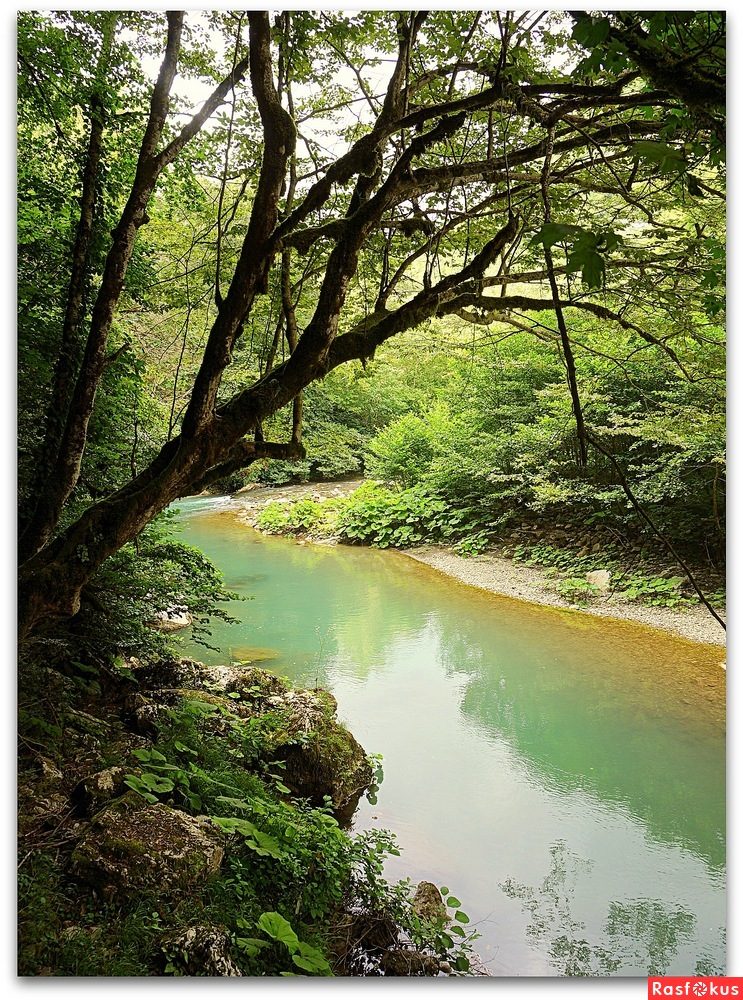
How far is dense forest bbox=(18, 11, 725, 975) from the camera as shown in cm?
150

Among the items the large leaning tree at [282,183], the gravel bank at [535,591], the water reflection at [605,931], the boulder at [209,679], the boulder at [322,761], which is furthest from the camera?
the gravel bank at [535,591]

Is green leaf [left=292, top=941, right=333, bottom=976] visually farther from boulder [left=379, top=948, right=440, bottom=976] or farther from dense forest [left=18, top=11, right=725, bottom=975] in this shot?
boulder [left=379, top=948, right=440, bottom=976]

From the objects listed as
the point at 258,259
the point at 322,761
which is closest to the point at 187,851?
the point at 322,761

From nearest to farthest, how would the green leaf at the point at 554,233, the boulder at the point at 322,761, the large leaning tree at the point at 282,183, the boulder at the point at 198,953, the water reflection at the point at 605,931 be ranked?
the green leaf at the point at 554,233 < the boulder at the point at 198,953 < the large leaning tree at the point at 282,183 < the water reflection at the point at 605,931 < the boulder at the point at 322,761

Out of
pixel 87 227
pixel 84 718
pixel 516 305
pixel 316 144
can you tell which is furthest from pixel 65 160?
pixel 84 718

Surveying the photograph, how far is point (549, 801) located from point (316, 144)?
261cm

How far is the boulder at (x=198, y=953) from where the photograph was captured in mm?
1461

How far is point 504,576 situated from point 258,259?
459 cm

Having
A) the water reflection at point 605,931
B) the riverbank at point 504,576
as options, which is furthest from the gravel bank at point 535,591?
the water reflection at point 605,931

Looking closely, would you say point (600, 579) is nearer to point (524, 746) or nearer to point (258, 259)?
point (524, 746)

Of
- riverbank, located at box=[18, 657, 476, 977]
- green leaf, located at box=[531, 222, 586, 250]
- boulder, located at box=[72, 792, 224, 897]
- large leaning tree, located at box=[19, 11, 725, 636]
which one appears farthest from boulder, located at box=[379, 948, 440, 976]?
green leaf, located at box=[531, 222, 586, 250]

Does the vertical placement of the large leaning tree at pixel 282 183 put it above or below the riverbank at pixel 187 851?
above

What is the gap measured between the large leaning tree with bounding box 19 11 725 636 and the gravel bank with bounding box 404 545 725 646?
247 centimetres

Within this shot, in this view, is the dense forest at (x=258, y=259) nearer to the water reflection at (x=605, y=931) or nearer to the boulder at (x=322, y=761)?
the boulder at (x=322, y=761)
